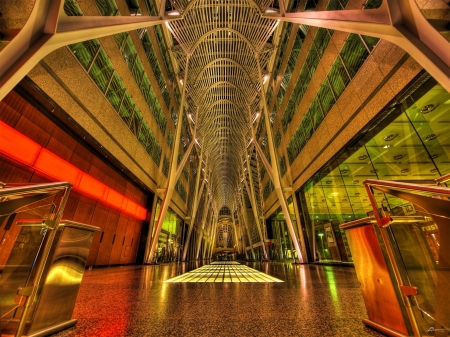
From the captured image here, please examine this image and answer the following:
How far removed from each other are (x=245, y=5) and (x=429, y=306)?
19686 mm

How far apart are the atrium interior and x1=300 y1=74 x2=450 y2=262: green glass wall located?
0.22 ft

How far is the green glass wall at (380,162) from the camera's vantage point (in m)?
6.14

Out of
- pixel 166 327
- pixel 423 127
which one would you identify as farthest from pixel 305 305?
pixel 423 127

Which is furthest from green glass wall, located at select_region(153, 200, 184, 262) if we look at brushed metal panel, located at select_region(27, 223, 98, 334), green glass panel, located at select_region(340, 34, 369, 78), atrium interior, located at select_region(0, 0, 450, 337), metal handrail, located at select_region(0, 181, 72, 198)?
green glass panel, located at select_region(340, 34, 369, 78)

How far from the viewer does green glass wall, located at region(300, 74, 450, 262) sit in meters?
6.14

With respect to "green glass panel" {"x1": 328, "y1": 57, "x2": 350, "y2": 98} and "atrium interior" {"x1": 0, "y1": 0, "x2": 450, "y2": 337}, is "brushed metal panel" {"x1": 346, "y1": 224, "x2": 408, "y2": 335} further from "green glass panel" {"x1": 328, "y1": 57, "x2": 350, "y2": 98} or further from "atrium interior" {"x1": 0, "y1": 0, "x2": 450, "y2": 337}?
"green glass panel" {"x1": 328, "y1": 57, "x2": 350, "y2": 98}

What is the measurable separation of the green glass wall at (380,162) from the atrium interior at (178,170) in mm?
68

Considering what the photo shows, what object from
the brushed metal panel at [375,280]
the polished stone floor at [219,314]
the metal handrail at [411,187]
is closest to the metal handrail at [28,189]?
the polished stone floor at [219,314]

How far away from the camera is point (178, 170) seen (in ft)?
40.8

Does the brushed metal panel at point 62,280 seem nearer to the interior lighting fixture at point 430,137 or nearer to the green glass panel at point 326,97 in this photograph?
the interior lighting fixture at point 430,137

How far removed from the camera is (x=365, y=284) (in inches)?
73.7

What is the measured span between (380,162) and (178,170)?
33.5ft

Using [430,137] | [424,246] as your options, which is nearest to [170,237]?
[430,137]

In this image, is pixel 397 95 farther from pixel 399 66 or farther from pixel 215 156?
pixel 215 156
